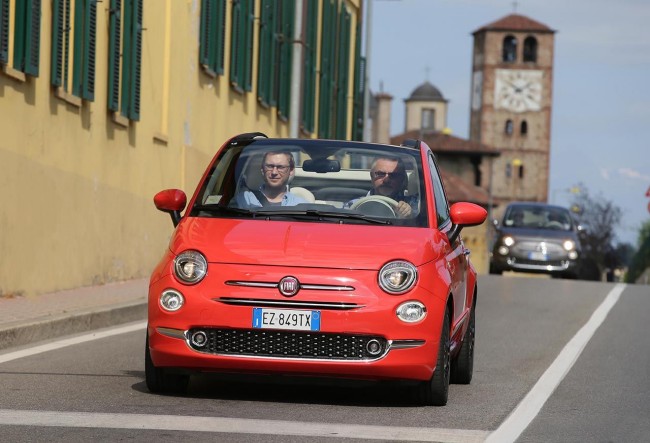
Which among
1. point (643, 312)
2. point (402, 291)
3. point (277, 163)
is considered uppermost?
point (277, 163)

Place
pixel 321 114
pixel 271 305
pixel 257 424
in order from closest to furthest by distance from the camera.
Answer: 1. pixel 257 424
2. pixel 271 305
3. pixel 321 114

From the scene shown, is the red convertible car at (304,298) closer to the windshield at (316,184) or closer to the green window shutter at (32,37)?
the windshield at (316,184)

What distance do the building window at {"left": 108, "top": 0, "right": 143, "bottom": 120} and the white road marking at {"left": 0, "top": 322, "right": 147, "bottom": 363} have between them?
5932mm

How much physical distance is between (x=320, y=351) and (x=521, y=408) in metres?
1.29

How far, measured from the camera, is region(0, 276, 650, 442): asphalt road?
26.6 ft

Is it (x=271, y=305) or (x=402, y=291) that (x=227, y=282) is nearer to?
(x=271, y=305)

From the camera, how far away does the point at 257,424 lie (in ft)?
27.3

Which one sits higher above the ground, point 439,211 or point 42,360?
point 439,211

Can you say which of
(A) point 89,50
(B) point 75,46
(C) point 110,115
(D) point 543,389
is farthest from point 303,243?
Result: (C) point 110,115

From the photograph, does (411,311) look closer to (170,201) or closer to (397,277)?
(397,277)

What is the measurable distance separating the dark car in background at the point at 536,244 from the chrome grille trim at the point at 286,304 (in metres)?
24.6

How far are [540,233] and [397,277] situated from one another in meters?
24.8

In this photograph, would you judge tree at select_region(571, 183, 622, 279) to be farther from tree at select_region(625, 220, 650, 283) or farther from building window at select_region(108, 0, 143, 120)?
building window at select_region(108, 0, 143, 120)

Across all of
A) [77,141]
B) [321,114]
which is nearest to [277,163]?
[77,141]
